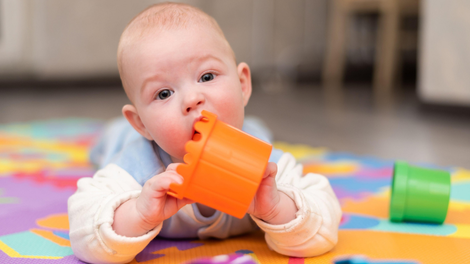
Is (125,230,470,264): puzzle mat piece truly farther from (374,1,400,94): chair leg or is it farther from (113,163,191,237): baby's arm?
(374,1,400,94): chair leg

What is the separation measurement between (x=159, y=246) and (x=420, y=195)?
1.40 feet

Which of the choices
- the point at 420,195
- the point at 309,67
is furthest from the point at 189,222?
the point at 309,67

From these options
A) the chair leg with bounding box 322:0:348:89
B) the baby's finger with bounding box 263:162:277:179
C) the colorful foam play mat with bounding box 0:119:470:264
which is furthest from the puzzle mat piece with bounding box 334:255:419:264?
the chair leg with bounding box 322:0:348:89

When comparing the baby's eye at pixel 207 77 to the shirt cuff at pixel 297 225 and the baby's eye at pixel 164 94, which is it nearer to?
the baby's eye at pixel 164 94

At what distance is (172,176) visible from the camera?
1.78ft

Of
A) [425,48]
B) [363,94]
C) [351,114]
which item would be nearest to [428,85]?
[425,48]

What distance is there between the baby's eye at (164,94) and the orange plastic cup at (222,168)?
112 millimetres

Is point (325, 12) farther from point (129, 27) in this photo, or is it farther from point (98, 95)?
point (129, 27)

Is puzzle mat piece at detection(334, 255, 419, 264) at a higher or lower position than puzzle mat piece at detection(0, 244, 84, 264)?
higher

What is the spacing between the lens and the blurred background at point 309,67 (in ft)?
6.04

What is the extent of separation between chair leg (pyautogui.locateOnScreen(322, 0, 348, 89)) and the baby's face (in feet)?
10.3

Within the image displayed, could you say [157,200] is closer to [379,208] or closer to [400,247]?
[400,247]

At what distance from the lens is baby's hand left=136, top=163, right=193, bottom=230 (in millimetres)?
543

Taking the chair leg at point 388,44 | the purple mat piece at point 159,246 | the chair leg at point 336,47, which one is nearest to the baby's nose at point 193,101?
the purple mat piece at point 159,246
